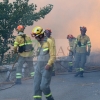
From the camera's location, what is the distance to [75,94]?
9000 mm

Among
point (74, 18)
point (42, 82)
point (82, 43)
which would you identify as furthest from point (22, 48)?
point (74, 18)

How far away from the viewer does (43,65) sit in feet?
25.0

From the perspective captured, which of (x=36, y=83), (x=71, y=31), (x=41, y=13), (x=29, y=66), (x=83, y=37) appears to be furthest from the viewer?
(x=71, y=31)

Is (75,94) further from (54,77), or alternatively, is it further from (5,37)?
(5,37)

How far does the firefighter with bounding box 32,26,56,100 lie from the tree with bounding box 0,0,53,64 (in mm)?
6687

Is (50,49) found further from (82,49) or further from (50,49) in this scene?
(82,49)

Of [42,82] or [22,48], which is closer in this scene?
[42,82]

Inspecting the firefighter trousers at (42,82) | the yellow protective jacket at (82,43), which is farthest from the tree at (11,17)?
the firefighter trousers at (42,82)

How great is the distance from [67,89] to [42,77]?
2400 mm

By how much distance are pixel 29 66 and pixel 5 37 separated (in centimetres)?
379

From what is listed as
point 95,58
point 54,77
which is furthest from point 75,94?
point 95,58

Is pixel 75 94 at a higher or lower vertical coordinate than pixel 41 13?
lower

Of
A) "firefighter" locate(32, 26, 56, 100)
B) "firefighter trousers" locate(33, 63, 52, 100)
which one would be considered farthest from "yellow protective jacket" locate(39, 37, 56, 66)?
"firefighter trousers" locate(33, 63, 52, 100)

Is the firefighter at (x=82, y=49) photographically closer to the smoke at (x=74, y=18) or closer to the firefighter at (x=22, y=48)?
the firefighter at (x=22, y=48)
